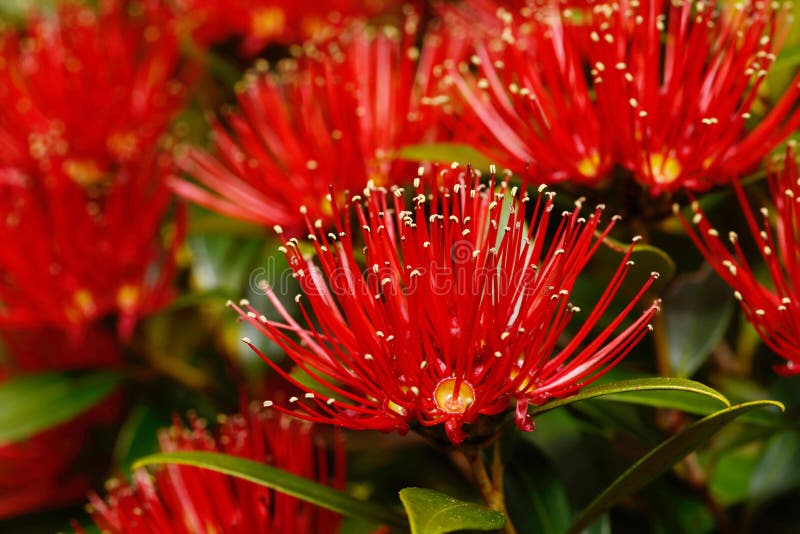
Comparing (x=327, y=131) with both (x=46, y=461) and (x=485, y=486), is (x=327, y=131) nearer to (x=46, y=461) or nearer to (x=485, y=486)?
(x=485, y=486)

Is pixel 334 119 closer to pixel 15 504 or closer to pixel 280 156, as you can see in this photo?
pixel 280 156

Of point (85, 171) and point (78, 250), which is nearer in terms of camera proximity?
point (78, 250)

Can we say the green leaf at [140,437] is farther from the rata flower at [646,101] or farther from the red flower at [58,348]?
the rata flower at [646,101]

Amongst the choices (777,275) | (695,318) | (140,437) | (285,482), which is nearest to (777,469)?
(695,318)

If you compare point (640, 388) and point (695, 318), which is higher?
point (640, 388)

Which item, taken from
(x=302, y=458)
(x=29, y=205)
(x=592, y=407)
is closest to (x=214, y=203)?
(x=29, y=205)

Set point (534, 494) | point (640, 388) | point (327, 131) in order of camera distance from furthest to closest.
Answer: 1. point (327, 131)
2. point (534, 494)
3. point (640, 388)
